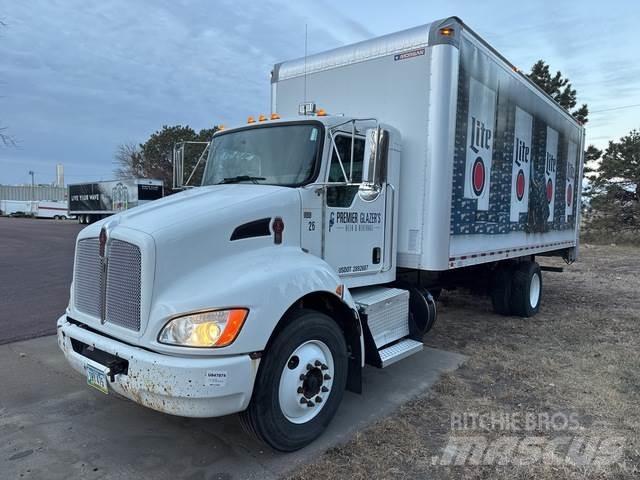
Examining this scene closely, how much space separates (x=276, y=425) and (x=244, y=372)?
1.88 ft

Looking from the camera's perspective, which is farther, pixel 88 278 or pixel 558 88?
pixel 558 88

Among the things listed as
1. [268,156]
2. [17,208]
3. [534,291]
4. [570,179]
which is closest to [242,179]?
[268,156]

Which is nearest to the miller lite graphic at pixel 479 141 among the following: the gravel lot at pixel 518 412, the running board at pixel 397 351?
the running board at pixel 397 351

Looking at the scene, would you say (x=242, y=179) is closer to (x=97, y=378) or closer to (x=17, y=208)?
(x=97, y=378)

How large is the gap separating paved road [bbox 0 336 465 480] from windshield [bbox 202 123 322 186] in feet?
6.78

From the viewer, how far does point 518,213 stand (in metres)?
7.24

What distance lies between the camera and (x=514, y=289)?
26.2 feet

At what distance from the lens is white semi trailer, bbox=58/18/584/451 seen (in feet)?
9.82

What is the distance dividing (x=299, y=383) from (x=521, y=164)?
5.41 m

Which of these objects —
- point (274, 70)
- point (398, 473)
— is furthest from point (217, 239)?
point (274, 70)

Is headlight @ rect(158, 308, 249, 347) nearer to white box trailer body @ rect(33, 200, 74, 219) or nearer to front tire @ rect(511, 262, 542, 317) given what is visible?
front tire @ rect(511, 262, 542, 317)

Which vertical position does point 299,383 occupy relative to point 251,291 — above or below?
below

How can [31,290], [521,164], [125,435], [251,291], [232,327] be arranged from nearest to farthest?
[232,327] < [251,291] < [125,435] < [521,164] < [31,290]

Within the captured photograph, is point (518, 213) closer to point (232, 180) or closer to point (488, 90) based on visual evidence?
point (488, 90)
